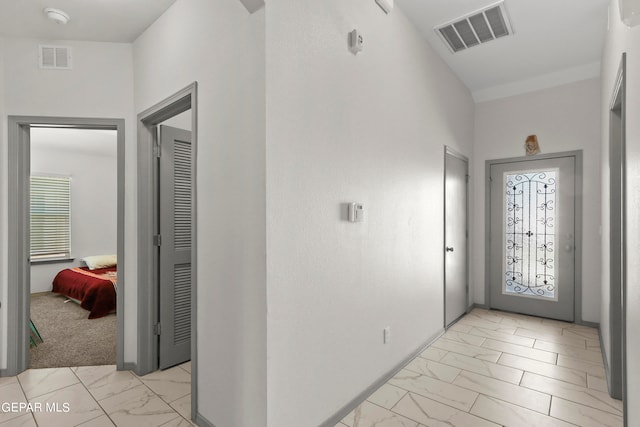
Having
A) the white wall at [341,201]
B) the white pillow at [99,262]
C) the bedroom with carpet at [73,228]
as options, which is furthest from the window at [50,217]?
the white wall at [341,201]

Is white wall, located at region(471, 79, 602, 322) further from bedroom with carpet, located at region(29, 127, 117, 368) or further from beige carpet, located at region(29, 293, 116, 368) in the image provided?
bedroom with carpet, located at region(29, 127, 117, 368)

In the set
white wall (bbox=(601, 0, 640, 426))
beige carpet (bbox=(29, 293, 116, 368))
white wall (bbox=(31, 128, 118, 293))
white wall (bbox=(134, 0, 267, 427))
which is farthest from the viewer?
white wall (bbox=(31, 128, 118, 293))

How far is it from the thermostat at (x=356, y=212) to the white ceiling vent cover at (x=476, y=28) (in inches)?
80.5

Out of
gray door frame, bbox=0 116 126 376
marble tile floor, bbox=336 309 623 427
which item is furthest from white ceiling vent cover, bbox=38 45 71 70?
marble tile floor, bbox=336 309 623 427

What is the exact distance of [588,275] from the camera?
385 cm

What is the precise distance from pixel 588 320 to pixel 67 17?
19.1 feet

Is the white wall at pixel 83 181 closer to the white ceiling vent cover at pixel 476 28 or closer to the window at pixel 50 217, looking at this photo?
the window at pixel 50 217

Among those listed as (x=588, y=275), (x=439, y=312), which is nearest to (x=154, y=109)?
(x=439, y=312)

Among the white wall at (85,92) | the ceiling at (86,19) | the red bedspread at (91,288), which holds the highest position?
the ceiling at (86,19)

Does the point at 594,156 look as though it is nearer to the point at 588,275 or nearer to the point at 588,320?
the point at 588,275

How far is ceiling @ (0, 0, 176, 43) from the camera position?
2.29 meters

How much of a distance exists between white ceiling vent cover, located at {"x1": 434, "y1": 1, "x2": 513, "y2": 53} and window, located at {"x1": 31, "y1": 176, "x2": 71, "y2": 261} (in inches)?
255

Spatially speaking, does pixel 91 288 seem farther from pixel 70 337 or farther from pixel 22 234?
pixel 22 234

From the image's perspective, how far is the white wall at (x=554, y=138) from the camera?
3.80 metres
